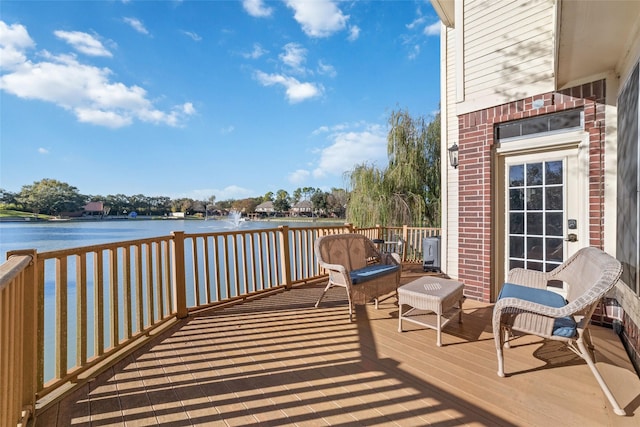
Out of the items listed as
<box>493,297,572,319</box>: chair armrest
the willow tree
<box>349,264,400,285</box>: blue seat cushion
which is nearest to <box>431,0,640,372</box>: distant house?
<box>493,297,572,319</box>: chair armrest

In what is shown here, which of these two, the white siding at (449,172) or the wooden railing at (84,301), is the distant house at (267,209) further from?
the wooden railing at (84,301)

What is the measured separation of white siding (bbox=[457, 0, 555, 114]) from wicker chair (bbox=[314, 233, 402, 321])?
237cm

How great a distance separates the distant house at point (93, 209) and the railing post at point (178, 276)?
17.5m

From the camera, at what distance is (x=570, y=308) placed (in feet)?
6.11

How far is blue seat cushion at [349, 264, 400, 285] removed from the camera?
336 centimetres

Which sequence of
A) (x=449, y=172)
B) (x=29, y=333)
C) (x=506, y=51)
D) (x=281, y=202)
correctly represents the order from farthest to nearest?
1. (x=281, y=202)
2. (x=449, y=172)
3. (x=506, y=51)
4. (x=29, y=333)

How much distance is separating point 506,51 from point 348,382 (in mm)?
4201

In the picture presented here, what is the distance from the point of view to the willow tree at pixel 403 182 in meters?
8.73

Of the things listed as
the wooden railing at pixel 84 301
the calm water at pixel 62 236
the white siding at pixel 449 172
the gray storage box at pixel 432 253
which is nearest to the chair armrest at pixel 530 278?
the white siding at pixel 449 172

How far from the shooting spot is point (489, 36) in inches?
152

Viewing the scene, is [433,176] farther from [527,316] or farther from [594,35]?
[527,316]

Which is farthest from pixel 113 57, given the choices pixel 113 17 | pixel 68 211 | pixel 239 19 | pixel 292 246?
pixel 292 246

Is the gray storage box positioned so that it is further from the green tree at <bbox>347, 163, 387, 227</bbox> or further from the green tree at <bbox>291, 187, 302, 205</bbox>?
the green tree at <bbox>291, 187, 302, 205</bbox>

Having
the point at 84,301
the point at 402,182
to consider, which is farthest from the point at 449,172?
the point at 84,301
